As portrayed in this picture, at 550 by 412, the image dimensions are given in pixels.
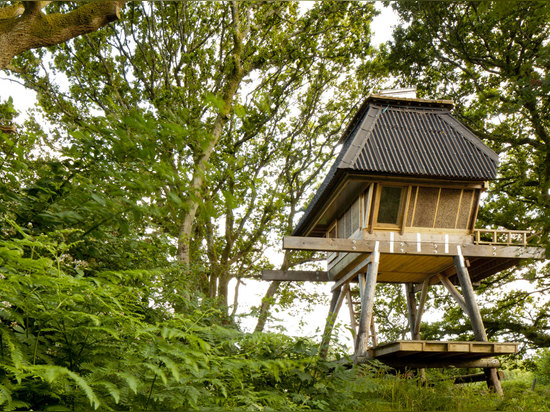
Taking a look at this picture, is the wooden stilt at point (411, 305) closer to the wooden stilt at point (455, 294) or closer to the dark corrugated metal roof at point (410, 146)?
the wooden stilt at point (455, 294)

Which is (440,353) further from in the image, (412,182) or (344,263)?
(412,182)

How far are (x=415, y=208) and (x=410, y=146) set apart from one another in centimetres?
158

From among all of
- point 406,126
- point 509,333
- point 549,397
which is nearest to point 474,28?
point 406,126

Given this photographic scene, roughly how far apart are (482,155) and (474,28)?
5029 mm

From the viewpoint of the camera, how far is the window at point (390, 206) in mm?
10953

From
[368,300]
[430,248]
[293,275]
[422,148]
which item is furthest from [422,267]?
[293,275]

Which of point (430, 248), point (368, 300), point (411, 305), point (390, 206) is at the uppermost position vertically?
point (390, 206)

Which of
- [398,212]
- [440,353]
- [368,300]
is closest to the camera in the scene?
[440,353]

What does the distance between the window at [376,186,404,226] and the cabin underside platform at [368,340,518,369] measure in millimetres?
2975

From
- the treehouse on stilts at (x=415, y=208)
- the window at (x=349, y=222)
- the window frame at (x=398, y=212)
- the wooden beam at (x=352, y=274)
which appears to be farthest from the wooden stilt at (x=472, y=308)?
the window at (x=349, y=222)

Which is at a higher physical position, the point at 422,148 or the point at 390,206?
the point at 422,148

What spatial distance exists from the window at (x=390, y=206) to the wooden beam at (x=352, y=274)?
3.49 ft

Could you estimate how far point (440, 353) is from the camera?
9992 mm

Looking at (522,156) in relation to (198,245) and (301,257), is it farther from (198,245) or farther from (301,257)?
(198,245)
